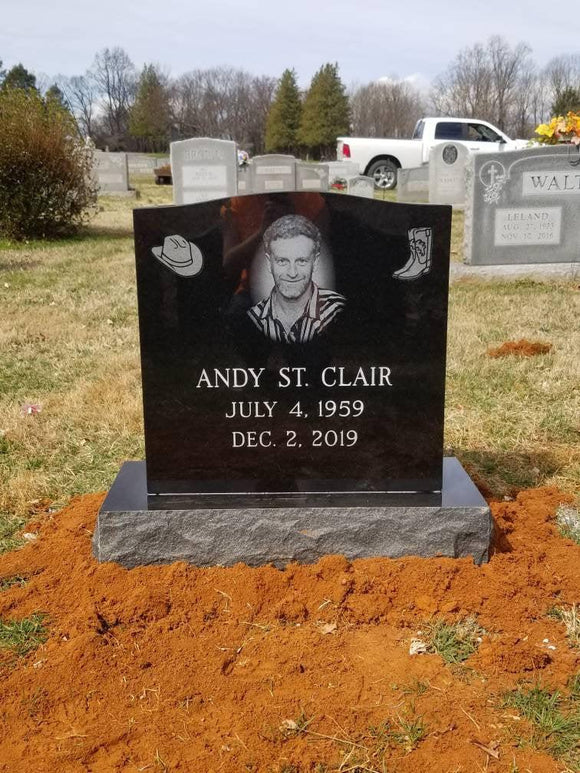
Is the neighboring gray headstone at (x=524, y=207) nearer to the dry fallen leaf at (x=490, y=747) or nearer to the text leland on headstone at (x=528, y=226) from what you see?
the text leland on headstone at (x=528, y=226)

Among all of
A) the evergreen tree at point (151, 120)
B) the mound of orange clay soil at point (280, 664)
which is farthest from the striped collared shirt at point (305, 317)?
the evergreen tree at point (151, 120)

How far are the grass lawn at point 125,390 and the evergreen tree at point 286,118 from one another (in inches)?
2090

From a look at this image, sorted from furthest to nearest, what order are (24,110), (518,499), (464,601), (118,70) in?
1. (118,70)
2. (24,110)
3. (518,499)
4. (464,601)

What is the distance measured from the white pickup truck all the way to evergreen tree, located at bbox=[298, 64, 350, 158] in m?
32.8

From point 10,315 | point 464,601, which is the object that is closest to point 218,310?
point 464,601

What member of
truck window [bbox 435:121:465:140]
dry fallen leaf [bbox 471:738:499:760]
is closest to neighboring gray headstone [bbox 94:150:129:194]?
truck window [bbox 435:121:465:140]

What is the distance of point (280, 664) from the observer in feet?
7.75

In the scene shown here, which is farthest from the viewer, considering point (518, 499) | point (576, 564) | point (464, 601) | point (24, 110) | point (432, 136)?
point (432, 136)

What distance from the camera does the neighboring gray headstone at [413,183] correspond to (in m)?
19.8

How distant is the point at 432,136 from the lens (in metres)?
23.1

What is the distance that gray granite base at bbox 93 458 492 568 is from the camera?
9.30 feet

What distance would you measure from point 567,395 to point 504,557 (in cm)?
228

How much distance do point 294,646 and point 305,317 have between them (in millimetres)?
1135

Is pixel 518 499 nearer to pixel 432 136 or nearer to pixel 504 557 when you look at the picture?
pixel 504 557
